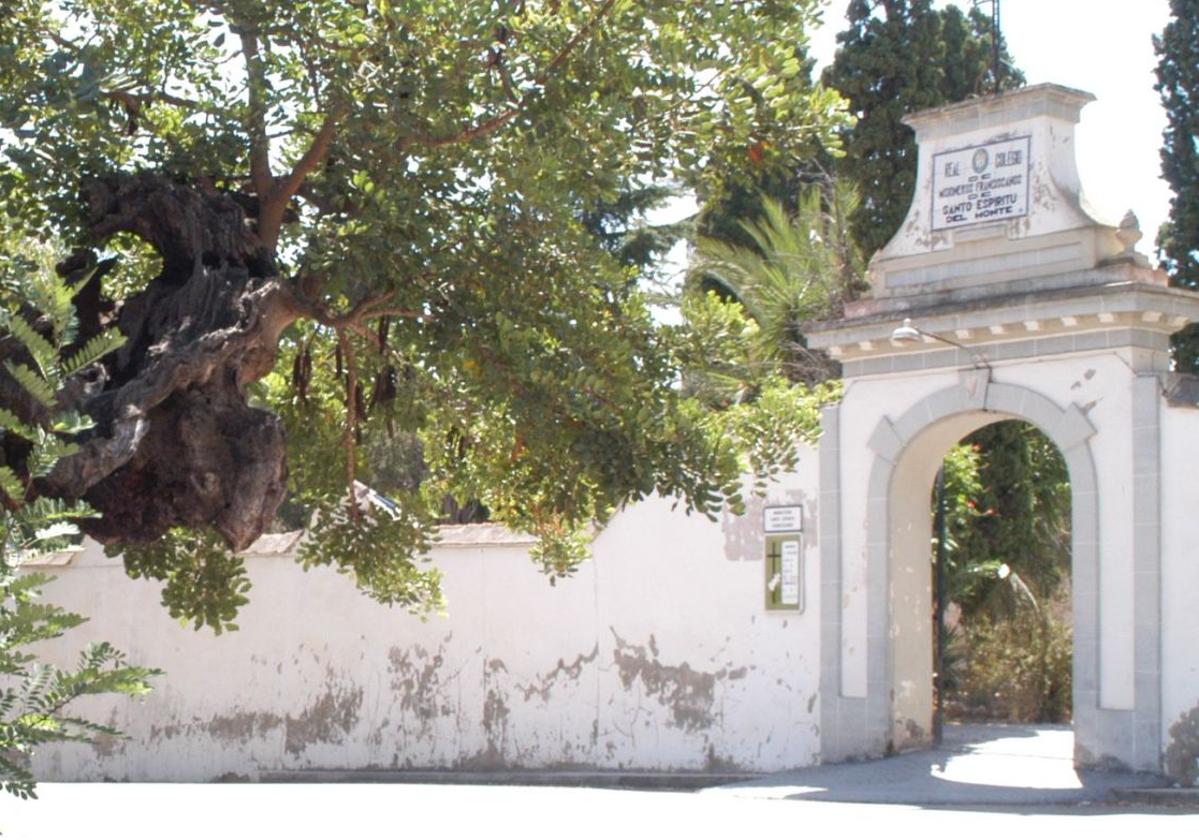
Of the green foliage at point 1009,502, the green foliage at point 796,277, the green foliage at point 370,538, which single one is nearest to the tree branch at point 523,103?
the green foliage at point 370,538

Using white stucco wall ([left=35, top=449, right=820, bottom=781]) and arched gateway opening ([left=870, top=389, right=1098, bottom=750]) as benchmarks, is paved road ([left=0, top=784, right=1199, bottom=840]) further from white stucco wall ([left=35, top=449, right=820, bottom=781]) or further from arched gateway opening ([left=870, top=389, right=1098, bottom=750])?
arched gateway opening ([left=870, top=389, right=1098, bottom=750])

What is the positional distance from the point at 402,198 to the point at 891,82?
15.5 meters

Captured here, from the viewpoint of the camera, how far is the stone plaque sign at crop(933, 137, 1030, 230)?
1445cm

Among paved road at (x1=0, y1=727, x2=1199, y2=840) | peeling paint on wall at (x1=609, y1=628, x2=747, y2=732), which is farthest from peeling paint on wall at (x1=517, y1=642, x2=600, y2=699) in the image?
→ paved road at (x1=0, y1=727, x2=1199, y2=840)

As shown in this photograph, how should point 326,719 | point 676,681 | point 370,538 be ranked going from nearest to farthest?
point 370,538 < point 676,681 < point 326,719

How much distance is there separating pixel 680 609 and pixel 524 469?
668 centimetres

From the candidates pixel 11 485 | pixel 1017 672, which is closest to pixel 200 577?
pixel 11 485

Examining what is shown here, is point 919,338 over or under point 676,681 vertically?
over

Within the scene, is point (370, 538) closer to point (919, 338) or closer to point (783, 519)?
point (919, 338)

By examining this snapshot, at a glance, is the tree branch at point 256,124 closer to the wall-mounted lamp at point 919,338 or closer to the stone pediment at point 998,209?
the wall-mounted lamp at point 919,338

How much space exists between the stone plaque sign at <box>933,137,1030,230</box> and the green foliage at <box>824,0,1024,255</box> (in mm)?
6397

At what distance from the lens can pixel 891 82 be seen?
74.1 ft

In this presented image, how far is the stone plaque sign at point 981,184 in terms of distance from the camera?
1445 cm

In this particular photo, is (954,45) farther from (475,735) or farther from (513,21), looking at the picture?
(513,21)
